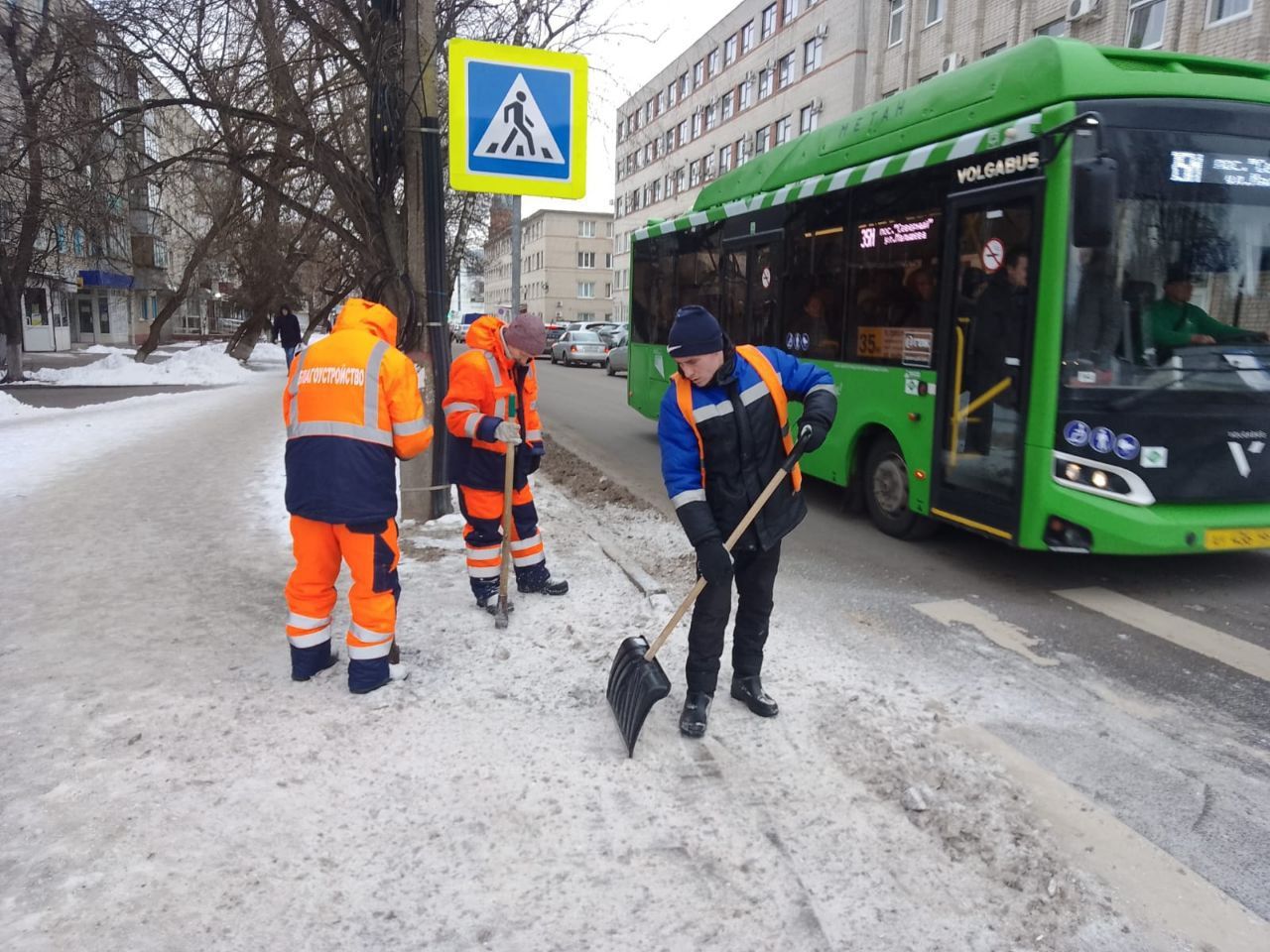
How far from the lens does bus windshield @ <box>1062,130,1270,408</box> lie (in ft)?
16.8

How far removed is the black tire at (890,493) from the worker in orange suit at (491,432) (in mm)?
3108

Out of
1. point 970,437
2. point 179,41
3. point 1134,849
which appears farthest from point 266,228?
point 1134,849

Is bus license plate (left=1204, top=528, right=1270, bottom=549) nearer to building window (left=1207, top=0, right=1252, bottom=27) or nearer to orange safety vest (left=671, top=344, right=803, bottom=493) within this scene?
orange safety vest (left=671, top=344, right=803, bottom=493)

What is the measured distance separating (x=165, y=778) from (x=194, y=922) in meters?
0.89

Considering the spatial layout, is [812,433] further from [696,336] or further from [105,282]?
[105,282]

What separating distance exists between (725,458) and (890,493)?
12.8 ft

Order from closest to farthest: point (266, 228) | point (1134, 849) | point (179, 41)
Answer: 1. point (1134, 849)
2. point (179, 41)
3. point (266, 228)

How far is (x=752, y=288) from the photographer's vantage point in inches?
354

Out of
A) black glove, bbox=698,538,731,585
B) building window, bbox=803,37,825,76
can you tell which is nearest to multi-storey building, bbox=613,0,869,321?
building window, bbox=803,37,825,76

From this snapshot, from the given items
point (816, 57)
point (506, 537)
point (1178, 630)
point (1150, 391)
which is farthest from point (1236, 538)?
point (816, 57)

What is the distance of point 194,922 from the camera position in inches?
98.1

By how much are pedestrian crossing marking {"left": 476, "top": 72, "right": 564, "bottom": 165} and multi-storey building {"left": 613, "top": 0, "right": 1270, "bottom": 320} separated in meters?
5.77

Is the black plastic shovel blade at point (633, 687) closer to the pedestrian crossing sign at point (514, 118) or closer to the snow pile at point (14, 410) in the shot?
the pedestrian crossing sign at point (514, 118)

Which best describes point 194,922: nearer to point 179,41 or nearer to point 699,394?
point 699,394
